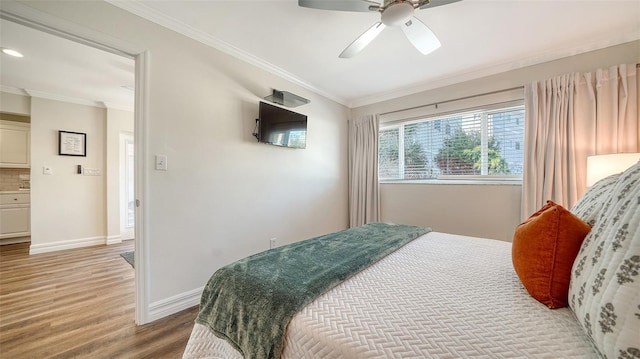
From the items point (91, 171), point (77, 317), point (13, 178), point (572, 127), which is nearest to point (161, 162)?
point (77, 317)

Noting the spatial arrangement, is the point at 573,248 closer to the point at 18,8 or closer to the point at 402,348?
the point at 402,348

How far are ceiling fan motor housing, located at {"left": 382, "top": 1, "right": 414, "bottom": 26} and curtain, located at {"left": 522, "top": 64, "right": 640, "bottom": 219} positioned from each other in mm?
1840

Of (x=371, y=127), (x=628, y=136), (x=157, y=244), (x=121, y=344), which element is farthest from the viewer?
(x=371, y=127)

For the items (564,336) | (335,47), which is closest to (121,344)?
(564,336)

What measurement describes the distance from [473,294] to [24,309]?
326 centimetres

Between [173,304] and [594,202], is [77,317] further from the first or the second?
[594,202]

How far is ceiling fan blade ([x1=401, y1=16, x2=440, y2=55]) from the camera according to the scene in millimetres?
1607

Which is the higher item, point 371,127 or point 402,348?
point 371,127

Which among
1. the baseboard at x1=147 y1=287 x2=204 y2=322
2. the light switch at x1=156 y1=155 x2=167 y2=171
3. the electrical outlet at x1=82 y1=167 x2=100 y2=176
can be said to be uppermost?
the light switch at x1=156 y1=155 x2=167 y2=171

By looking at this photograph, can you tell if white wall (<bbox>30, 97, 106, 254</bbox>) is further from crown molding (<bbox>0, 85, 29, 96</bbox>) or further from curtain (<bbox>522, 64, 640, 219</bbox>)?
curtain (<bbox>522, 64, 640, 219</bbox>)

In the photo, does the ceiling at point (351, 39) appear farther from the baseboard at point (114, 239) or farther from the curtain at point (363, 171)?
the baseboard at point (114, 239)

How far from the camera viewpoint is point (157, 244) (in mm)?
1817

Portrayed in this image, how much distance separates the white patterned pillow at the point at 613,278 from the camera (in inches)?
19.8

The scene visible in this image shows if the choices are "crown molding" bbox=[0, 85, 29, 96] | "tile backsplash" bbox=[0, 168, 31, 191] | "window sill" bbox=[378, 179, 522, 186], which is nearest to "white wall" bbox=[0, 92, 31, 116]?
"crown molding" bbox=[0, 85, 29, 96]
